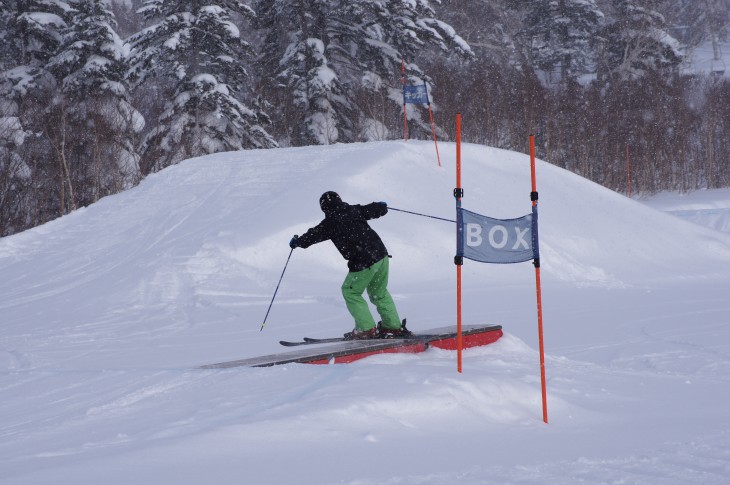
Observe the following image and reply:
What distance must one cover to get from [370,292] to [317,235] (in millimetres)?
858

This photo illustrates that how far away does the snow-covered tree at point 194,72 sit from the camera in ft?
88.4

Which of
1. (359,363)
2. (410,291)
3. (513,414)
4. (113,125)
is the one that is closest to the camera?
(513,414)

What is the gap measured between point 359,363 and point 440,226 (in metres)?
10.4

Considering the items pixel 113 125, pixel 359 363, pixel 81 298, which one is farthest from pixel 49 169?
pixel 359 363

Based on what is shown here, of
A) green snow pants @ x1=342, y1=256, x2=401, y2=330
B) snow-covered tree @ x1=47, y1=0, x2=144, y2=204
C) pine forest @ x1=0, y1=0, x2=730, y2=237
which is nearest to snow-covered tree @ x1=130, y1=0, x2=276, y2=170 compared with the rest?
pine forest @ x1=0, y1=0, x2=730, y2=237

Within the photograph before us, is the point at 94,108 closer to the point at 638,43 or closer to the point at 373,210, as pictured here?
the point at 373,210

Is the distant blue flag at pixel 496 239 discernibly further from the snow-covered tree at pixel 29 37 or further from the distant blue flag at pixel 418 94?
the snow-covered tree at pixel 29 37

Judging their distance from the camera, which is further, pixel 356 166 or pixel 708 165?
pixel 708 165

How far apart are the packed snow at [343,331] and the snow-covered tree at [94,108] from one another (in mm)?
8724

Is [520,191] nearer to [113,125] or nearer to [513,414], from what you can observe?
[513,414]

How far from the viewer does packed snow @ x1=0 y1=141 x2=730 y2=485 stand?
4.44 meters

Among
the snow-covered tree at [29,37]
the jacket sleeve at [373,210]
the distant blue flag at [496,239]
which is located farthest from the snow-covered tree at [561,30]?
the distant blue flag at [496,239]

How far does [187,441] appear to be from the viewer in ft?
14.4

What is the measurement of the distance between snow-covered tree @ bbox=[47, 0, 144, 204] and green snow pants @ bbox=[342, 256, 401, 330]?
75.8 feet
